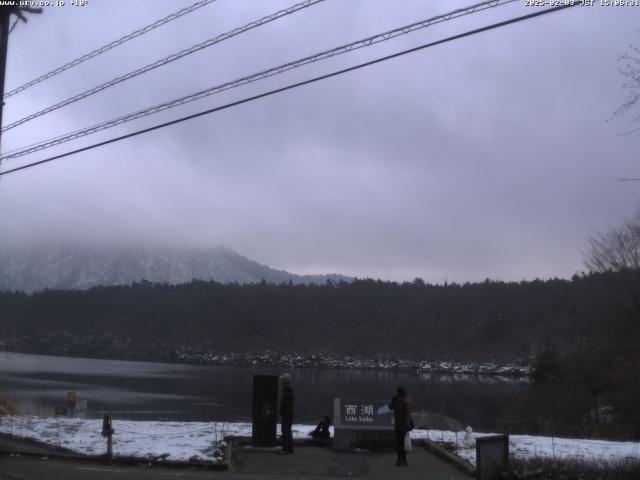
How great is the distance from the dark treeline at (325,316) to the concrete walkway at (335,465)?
299 feet

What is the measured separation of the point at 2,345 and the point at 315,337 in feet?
289

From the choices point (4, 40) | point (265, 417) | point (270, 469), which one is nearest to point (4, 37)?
point (4, 40)

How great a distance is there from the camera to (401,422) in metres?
16.3

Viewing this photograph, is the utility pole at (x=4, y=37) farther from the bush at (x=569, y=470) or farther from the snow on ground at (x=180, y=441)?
the bush at (x=569, y=470)

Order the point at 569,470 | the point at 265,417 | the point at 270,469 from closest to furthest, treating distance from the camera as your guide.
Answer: the point at 569,470 → the point at 270,469 → the point at 265,417

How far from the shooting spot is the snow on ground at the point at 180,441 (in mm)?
16500

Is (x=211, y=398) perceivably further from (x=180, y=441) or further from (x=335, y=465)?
(x=335, y=465)

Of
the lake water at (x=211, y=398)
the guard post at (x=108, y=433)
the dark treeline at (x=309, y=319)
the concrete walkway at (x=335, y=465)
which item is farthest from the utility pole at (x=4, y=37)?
the dark treeline at (x=309, y=319)

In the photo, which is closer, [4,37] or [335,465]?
[335,465]

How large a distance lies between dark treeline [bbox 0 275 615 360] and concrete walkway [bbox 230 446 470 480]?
299 ft

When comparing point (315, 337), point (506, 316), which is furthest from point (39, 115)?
point (315, 337)

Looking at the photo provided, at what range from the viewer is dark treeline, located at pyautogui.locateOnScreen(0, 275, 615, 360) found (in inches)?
5207

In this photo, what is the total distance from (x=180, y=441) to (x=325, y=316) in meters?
151

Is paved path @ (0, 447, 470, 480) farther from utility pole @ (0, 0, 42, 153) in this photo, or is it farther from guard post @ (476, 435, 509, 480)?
utility pole @ (0, 0, 42, 153)
